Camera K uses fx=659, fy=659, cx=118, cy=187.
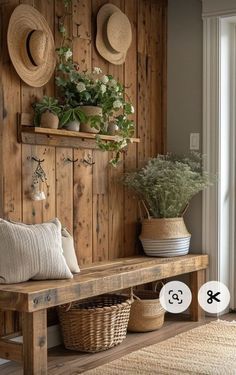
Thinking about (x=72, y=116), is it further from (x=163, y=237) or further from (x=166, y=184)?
(x=163, y=237)

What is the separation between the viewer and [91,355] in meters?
3.69

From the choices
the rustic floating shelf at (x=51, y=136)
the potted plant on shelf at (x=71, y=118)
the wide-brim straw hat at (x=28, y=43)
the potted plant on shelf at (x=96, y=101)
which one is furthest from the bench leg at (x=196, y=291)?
the wide-brim straw hat at (x=28, y=43)

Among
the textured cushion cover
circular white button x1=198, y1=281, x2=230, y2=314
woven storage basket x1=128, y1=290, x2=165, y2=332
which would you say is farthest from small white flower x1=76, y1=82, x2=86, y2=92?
circular white button x1=198, y1=281, x2=230, y2=314

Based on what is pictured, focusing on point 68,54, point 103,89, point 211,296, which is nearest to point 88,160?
point 103,89

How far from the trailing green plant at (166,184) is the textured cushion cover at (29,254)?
1130mm

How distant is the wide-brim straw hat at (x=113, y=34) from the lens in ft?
13.9

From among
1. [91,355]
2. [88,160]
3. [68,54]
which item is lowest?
[91,355]

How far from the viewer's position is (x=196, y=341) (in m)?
3.93

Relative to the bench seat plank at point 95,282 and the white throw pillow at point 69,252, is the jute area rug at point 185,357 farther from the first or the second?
the white throw pillow at point 69,252

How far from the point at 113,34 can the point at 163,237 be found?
1373 millimetres

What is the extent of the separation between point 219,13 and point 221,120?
29.0 inches

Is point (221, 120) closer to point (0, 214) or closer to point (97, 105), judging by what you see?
point (97, 105)

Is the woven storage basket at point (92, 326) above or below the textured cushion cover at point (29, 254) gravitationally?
below

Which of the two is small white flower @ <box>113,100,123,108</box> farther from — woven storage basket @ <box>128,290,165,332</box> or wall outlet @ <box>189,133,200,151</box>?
woven storage basket @ <box>128,290,165,332</box>
